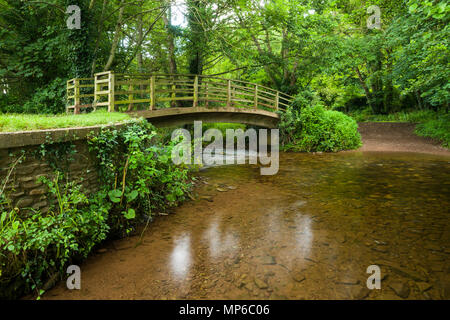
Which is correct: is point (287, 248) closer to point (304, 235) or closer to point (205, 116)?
point (304, 235)

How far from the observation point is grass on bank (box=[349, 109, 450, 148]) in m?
16.1

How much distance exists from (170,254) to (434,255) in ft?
12.1

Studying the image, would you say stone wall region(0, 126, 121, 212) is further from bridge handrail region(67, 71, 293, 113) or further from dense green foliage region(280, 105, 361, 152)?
dense green foliage region(280, 105, 361, 152)

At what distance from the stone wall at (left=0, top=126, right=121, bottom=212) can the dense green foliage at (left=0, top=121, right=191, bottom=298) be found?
85 mm

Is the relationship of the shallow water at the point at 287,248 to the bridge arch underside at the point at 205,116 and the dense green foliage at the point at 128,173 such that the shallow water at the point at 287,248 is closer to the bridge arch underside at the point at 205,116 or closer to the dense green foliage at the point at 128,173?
the dense green foliage at the point at 128,173

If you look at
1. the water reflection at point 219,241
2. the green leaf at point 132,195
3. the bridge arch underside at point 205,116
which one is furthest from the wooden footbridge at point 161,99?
the water reflection at point 219,241

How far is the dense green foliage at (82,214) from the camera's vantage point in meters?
2.92

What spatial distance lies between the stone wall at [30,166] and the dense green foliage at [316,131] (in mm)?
12335

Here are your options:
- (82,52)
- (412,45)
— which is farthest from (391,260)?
(412,45)

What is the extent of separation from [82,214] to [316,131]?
12759 millimetres

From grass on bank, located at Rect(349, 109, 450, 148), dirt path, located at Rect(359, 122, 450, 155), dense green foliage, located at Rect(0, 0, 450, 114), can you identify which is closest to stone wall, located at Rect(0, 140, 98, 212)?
dense green foliage, located at Rect(0, 0, 450, 114)

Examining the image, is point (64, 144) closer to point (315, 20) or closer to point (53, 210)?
point (53, 210)
